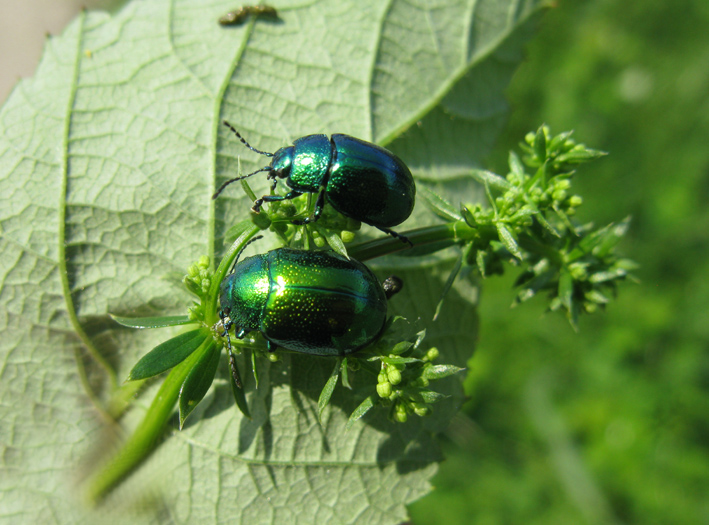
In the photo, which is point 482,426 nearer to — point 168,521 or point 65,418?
point 168,521

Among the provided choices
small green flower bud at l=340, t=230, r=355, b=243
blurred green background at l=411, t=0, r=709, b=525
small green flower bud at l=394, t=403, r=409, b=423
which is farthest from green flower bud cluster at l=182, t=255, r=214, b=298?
blurred green background at l=411, t=0, r=709, b=525

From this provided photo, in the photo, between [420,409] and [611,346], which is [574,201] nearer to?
[420,409]

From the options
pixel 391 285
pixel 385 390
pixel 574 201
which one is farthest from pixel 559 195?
pixel 385 390

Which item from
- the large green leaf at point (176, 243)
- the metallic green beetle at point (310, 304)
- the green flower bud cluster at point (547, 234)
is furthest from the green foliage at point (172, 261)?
the green flower bud cluster at point (547, 234)

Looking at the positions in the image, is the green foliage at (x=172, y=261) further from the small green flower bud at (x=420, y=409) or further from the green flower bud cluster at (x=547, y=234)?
the small green flower bud at (x=420, y=409)

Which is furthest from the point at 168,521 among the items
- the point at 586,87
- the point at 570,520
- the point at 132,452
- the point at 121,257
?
the point at 586,87
